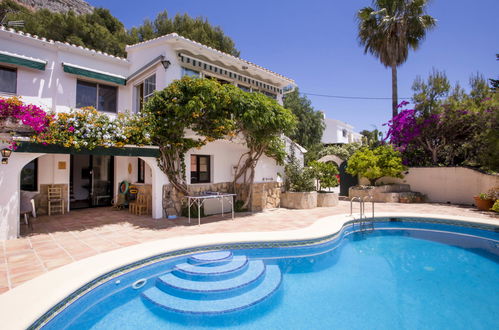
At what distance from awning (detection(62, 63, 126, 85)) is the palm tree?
19.2 meters

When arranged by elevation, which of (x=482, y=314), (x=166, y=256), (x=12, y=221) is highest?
(x=12, y=221)

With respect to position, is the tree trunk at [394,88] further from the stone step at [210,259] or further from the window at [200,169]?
the stone step at [210,259]

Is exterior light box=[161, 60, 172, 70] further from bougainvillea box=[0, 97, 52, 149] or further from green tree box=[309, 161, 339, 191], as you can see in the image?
green tree box=[309, 161, 339, 191]

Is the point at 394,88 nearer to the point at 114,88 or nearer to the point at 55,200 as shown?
the point at 114,88

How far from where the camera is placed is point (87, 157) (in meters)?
15.1

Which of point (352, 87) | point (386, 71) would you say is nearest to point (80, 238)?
point (386, 71)

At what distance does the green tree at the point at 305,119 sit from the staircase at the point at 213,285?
91.8ft

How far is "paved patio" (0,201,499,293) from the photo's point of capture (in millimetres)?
5664

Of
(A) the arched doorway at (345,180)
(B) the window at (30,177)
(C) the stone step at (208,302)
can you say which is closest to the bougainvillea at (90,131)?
(B) the window at (30,177)

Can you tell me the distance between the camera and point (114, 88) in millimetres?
14023

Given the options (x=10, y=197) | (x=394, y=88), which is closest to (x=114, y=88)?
(x=10, y=197)

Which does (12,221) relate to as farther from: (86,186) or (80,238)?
(86,186)

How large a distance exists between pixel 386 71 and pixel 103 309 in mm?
24588

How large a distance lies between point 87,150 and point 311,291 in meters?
8.29
